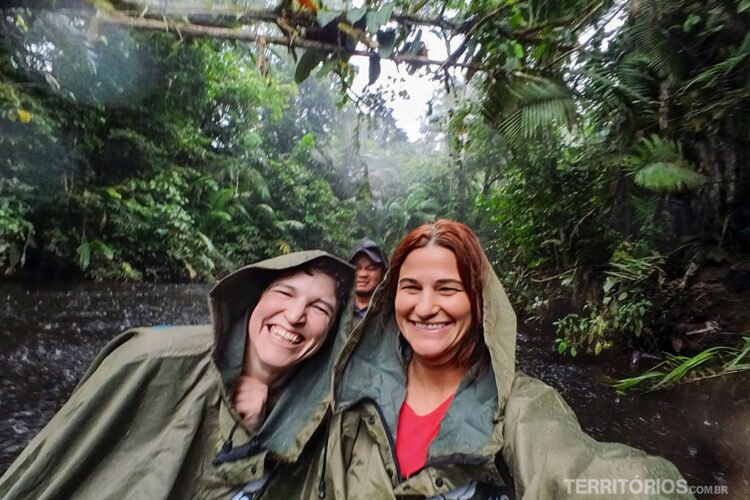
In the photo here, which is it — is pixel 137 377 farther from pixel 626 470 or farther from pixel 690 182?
pixel 690 182

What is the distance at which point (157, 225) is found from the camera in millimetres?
10359

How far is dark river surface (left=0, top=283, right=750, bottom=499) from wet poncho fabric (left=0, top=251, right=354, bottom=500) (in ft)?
7.92

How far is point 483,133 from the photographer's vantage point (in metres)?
6.37

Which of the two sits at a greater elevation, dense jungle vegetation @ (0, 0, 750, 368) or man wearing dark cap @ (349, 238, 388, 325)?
dense jungle vegetation @ (0, 0, 750, 368)

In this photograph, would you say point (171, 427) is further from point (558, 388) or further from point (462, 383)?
point (558, 388)

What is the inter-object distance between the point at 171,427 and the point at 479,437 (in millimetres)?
1129

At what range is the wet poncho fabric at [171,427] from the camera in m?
1.43

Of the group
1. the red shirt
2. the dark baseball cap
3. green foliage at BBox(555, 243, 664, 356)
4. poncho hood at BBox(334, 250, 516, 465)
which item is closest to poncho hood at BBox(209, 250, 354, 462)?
poncho hood at BBox(334, 250, 516, 465)

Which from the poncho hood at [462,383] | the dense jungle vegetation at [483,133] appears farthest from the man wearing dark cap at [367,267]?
the poncho hood at [462,383]

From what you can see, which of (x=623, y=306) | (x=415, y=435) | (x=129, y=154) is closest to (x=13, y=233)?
(x=129, y=154)

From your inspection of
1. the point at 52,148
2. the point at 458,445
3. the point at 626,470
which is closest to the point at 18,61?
the point at 52,148

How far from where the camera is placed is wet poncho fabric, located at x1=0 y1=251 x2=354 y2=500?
143 cm

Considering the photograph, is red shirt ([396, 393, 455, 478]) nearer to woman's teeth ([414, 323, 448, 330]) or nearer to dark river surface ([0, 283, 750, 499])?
woman's teeth ([414, 323, 448, 330])

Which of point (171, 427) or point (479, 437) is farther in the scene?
point (171, 427)
